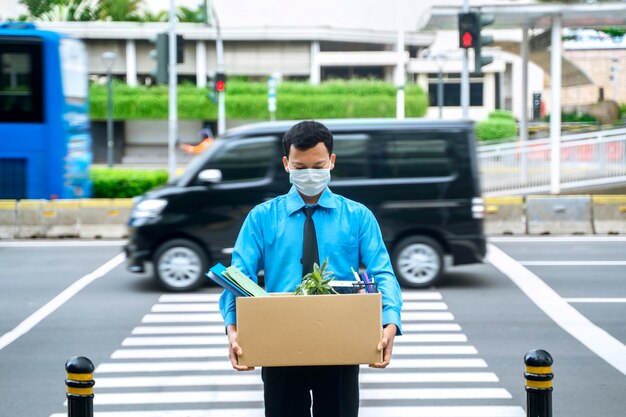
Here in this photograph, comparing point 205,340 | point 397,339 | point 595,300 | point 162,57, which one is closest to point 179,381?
point 205,340

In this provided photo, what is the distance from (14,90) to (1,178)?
160 cm

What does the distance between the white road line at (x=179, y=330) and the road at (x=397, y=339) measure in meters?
0.02

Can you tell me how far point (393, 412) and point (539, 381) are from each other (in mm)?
2762

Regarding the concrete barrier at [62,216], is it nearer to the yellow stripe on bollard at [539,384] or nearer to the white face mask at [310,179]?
the yellow stripe on bollard at [539,384]

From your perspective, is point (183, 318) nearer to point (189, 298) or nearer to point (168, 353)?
point (189, 298)

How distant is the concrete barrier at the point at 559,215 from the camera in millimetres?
18203

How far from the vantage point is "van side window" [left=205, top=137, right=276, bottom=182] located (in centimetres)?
1292

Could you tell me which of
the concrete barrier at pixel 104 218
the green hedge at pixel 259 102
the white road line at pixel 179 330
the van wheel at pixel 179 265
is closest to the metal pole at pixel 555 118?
the concrete barrier at pixel 104 218

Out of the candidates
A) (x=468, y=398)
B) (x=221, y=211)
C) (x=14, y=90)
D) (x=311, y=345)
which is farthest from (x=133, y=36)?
(x=311, y=345)

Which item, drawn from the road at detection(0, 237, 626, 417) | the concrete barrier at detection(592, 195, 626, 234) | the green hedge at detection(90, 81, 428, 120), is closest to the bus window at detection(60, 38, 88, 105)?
the road at detection(0, 237, 626, 417)

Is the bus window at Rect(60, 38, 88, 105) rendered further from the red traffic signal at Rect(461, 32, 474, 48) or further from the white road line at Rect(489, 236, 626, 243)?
the white road line at Rect(489, 236, 626, 243)

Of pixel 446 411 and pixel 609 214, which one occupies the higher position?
pixel 609 214

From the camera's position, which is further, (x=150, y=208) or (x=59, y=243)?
(x=59, y=243)

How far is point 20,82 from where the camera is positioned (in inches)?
770
